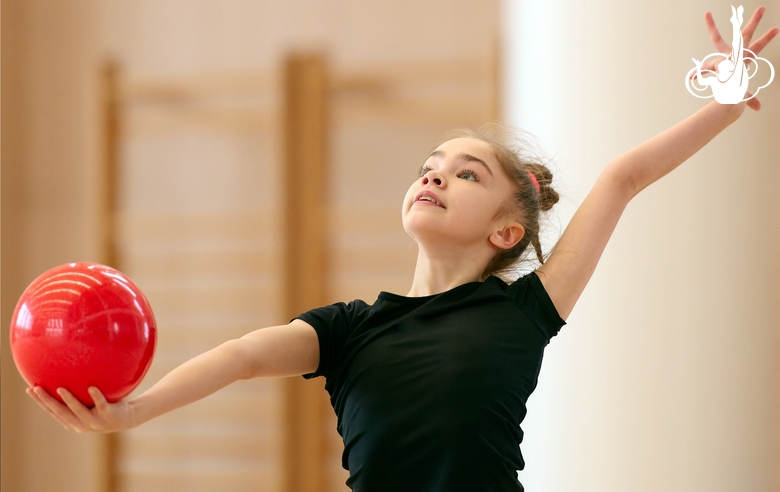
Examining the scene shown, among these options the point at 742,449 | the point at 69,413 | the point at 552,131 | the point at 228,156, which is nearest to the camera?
the point at 69,413

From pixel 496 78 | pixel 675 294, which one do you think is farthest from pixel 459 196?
pixel 496 78

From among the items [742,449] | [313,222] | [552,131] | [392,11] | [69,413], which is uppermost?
[392,11]

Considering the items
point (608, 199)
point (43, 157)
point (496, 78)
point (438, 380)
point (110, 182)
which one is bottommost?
point (438, 380)

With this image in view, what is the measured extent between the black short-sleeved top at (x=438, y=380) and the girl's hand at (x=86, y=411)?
0.33 m

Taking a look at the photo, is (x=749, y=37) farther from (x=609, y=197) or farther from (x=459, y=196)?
(x=459, y=196)

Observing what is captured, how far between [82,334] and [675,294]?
4.58 ft

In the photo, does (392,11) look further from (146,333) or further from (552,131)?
(146,333)

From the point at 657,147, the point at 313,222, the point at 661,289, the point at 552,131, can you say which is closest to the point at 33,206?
the point at 313,222

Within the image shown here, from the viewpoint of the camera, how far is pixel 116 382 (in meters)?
0.94

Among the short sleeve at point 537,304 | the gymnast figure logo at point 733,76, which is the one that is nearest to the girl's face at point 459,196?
the short sleeve at point 537,304

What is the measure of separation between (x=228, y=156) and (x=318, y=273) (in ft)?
2.00

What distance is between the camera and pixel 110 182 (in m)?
3.23

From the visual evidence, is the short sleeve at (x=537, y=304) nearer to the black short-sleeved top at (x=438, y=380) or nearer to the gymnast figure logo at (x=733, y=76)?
the black short-sleeved top at (x=438, y=380)

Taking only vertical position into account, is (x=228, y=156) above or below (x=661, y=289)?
above
